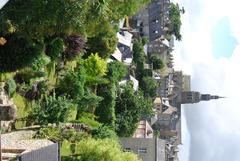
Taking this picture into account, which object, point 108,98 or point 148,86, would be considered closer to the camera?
point 108,98

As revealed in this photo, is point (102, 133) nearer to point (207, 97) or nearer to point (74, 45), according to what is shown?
point (74, 45)

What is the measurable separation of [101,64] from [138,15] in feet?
122

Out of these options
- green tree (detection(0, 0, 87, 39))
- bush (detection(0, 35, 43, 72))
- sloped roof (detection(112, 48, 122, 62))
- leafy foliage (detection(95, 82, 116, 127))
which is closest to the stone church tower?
sloped roof (detection(112, 48, 122, 62))

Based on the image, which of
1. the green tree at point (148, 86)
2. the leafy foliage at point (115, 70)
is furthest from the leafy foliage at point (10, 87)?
the green tree at point (148, 86)

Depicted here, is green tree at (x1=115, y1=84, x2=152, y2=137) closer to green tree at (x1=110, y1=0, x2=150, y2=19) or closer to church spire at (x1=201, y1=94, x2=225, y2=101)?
green tree at (x1=110, y1=0, x2=150, y2=19)

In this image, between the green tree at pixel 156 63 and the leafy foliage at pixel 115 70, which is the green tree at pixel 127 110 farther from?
the green tree at pixel 156 63

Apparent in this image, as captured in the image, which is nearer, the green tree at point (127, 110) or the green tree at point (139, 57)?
the green tree at point (127, 110)

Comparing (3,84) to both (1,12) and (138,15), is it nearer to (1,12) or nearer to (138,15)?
(1,12)

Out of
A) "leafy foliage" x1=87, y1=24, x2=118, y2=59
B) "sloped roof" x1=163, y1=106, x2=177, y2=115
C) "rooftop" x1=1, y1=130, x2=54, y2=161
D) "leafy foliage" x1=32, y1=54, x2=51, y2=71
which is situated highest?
"leafy foliage" x1=87, y1=24, x2=118, y2=59

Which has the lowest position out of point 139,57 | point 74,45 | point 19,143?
point 19,143

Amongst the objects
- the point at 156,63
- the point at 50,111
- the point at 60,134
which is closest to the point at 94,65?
the point at 60,134

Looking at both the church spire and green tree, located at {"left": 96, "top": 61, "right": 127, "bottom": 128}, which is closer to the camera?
green tree, located at {"left": 96, "top": 61, "right": 127, "bottom": 128}

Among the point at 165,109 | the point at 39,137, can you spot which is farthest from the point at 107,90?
the point at 165,109

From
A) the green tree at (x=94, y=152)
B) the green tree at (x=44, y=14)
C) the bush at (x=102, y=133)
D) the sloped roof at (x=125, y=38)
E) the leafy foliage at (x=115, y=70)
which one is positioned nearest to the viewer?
the green tree at (x=44, y=14)
